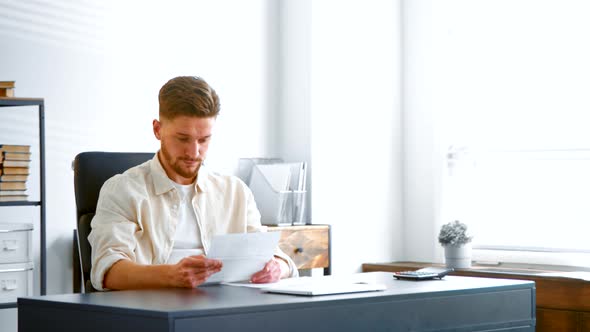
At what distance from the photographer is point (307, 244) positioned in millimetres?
4074

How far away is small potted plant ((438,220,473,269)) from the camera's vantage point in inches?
164

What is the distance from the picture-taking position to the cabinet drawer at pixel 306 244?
3.98m

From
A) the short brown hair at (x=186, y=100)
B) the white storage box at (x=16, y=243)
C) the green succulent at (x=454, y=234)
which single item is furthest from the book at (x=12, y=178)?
the green succulent at (x=454, y=234)

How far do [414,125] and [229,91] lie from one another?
1113mm

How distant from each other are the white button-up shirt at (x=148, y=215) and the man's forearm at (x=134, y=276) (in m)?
0.02

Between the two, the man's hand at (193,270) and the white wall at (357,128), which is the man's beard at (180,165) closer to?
the man's hand at (193,270)

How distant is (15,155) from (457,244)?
2095 mm

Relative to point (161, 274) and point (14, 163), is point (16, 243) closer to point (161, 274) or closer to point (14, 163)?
point (14, 163)

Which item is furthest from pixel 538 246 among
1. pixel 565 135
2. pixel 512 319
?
pixel 512 319

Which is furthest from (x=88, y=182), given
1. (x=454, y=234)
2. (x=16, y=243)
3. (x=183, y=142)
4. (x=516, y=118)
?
(x=516, y=118)

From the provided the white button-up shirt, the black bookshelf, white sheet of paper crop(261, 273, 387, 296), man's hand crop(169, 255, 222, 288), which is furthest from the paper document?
the black bookshelf

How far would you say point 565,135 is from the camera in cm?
419

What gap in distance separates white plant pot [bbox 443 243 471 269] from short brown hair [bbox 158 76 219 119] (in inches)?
82.2

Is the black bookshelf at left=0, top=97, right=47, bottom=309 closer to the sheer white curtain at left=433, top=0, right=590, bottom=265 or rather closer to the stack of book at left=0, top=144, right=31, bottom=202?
the stack of book at left=0, top=144, right=31, bottom=202
